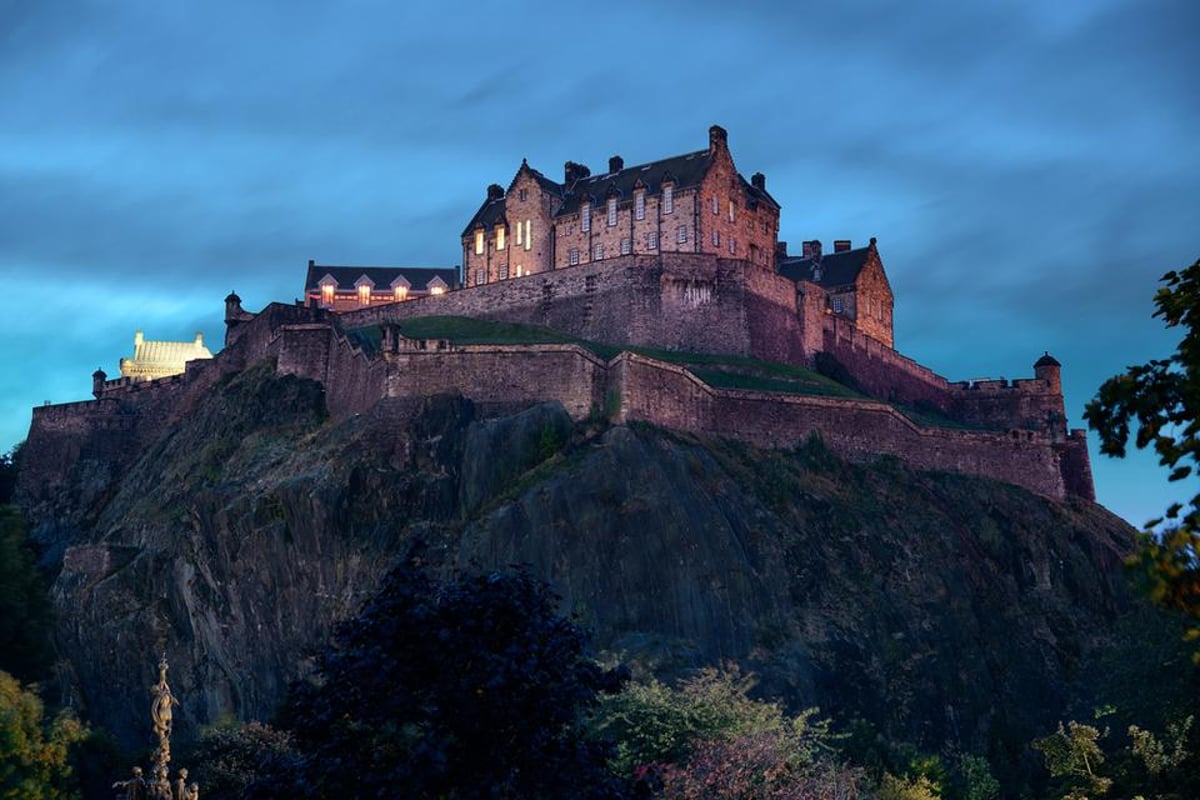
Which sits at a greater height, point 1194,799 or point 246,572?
point 246,572

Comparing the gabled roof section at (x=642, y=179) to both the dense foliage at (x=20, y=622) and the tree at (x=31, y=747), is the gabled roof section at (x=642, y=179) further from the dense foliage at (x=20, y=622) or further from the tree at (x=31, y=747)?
the tree at (x=31, y=747)

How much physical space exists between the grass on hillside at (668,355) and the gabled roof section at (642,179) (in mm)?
14236

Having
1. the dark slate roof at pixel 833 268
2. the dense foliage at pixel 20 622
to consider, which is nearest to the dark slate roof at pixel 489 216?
the dark slate roof at pixel 833 268

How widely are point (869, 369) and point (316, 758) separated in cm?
8815

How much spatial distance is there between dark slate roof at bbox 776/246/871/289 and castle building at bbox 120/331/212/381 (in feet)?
195

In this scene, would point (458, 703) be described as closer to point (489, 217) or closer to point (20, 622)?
point (20, 622)

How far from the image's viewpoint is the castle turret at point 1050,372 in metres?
108

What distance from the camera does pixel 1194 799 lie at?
54.7 m

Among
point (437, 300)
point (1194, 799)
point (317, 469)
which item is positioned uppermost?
point (437, 300)

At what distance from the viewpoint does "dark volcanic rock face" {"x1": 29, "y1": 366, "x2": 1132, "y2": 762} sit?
231 feet

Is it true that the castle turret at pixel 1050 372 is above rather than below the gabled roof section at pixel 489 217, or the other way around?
below

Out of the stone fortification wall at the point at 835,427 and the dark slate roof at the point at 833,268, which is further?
the dark slate roof at the point at 833,268

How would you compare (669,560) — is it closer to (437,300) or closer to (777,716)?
(777,716)

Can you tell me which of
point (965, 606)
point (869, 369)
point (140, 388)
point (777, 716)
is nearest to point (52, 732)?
point (777, 716)
